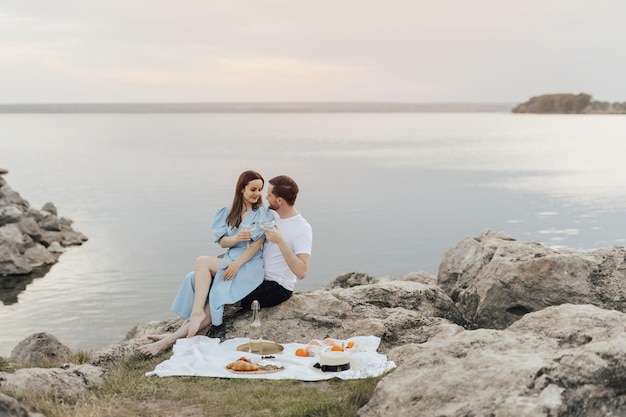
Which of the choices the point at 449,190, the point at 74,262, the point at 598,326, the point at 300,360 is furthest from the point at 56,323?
the point at 449,190

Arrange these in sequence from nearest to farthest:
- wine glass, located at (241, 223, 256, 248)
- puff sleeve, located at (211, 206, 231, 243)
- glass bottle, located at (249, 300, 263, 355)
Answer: glass bottle, located at (249, 300, 263, 355)
wine glass, located at (241, 223, 256, 248)
puff sleeve, located at (211, 206, 231, 243)

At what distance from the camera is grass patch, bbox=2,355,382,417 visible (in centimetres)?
611

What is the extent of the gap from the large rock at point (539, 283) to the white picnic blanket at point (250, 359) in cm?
190

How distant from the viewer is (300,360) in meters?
7.77

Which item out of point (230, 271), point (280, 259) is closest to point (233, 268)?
point (230, 271)

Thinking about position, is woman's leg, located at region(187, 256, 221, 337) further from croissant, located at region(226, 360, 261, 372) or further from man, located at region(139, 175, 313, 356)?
croissant, located at region(226, 360, 261, 372)

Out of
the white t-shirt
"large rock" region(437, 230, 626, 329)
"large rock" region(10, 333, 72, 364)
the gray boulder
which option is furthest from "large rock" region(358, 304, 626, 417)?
the gray boulder

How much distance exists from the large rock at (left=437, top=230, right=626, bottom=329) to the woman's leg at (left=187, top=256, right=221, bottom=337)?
11.3 ft

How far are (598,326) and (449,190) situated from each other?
37.5m

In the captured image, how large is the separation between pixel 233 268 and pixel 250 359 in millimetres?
1371

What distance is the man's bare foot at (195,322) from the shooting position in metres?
8.72

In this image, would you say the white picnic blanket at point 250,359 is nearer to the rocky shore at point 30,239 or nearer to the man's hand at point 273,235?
the man's hand at point 273,235

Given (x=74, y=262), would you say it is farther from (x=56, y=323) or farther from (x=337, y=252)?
(x=337, y=252)

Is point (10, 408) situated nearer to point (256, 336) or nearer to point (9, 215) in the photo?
point (256, 336)
